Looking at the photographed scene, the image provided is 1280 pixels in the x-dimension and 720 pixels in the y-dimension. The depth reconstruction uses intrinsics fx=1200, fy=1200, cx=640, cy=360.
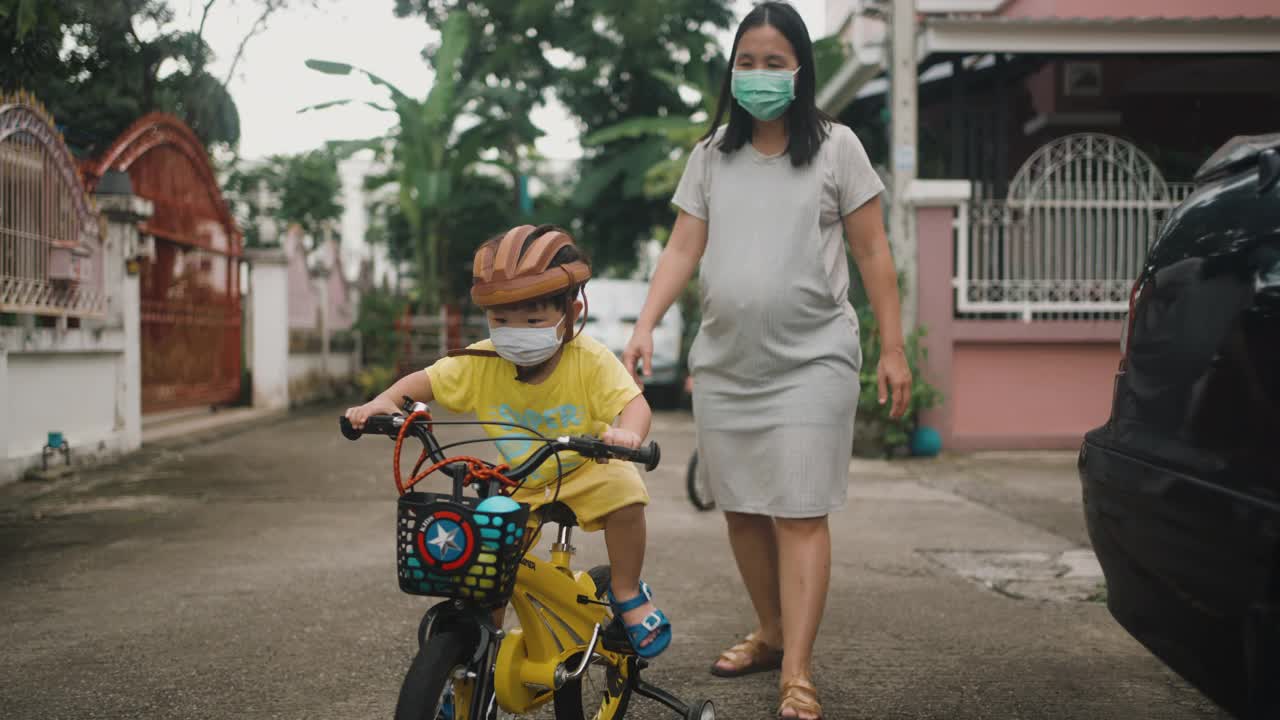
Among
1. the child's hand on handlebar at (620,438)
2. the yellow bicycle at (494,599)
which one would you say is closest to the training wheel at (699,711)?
the yellow bicycle at (494,599)

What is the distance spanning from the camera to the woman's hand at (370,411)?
2.45 metres

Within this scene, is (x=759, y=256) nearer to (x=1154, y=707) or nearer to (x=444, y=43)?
(x=1154, y=707)

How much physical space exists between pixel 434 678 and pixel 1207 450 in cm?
149

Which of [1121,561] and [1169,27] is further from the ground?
[1169,27]

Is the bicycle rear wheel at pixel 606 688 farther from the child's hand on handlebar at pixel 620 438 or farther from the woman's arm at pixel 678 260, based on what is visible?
the woman's arm at pixel 678 260

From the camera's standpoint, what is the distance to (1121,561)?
2.58 metres

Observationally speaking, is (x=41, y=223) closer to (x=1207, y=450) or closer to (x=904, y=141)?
(x=904, y=141)

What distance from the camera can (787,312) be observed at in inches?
129

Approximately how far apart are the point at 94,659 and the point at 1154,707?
318cm

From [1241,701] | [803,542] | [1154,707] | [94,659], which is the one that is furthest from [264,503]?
[1241,701]

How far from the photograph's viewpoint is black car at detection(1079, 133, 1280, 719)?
2.04 metres

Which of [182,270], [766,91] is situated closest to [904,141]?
[766,91]

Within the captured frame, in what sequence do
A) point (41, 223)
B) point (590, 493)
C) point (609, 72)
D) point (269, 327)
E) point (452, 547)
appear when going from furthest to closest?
1. point (609, 72)
2. point (269, 327)
3. point (41, 223)
4. point (590, 493)
5. point (452, 547)

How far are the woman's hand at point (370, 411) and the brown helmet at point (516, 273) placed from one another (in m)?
0.29
